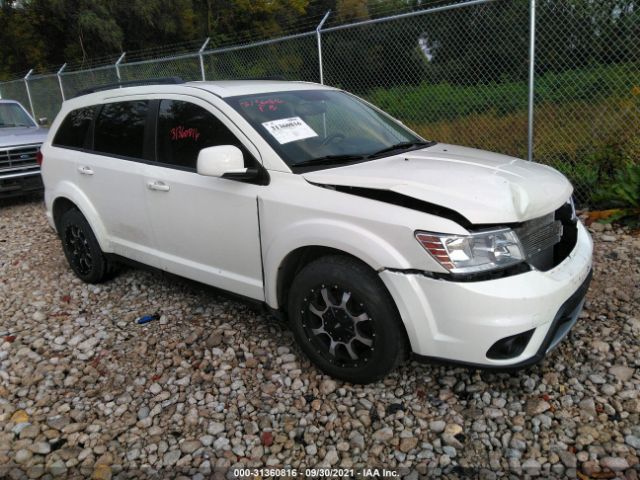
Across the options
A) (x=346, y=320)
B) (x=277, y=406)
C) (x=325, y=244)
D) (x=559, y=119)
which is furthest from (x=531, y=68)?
(x=277, y=406)

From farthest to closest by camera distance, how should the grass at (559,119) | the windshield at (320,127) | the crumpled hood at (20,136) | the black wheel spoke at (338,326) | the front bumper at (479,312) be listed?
the crumpled hood at (20,136), the grass at (559,119), the windshield at (320,127), the black wheel spoke at (338,326), the front bumper at (479,312)

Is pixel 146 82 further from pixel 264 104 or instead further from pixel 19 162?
pixel 19 162

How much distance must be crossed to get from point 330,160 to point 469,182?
874 millimetres

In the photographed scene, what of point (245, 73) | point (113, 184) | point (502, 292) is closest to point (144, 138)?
point (113, 184)

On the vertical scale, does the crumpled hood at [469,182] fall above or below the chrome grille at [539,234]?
above

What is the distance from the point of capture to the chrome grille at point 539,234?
2.64 meters

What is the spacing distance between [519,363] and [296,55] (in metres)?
7.40

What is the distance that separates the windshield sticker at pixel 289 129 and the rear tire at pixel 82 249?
221 centimetres

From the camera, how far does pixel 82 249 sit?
480 cm

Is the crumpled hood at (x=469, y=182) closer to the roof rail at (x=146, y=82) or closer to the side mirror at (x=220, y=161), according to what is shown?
the side mirror at (x=220, y=161)

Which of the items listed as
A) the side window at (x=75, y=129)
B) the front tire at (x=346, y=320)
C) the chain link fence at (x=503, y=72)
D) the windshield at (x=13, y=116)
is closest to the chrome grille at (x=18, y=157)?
the windshield at (x=13, y=116)

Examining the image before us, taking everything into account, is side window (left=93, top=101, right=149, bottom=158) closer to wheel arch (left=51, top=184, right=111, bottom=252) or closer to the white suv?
the white suv

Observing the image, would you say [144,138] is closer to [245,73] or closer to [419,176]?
[419,176]

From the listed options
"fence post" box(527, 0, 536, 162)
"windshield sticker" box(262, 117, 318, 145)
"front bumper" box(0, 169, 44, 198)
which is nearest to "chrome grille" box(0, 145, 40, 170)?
"front bumper" box(0, 169, 44, 198)
